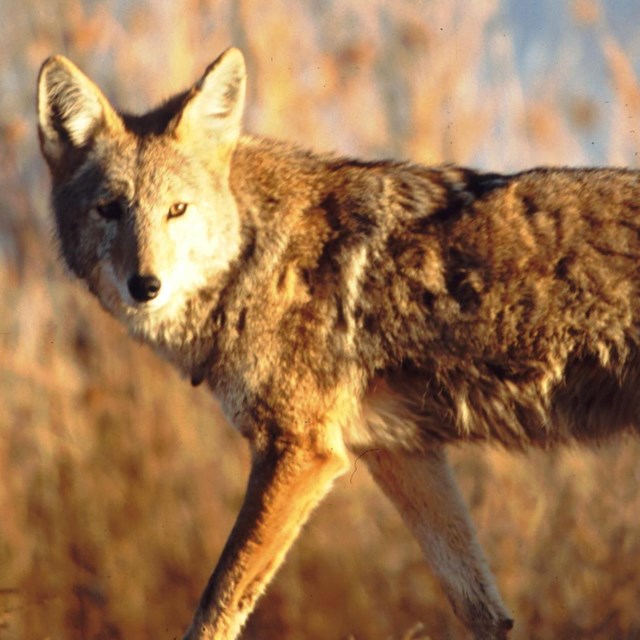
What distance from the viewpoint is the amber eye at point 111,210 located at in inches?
145

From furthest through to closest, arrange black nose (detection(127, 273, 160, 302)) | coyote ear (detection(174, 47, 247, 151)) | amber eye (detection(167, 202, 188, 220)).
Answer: coyote ear (detection(174, 47, 247, 151)) < amber eye (detection(167, 202, 188, 220)) < black nose (detection(127, 273, 160, 302))

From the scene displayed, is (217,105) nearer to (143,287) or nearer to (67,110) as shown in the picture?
(67,110)

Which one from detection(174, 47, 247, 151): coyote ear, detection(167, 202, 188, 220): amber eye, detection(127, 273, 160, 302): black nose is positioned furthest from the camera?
detection(174, 47, 247, 151): coyote ear

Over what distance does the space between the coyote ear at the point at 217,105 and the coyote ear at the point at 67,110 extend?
263 mm

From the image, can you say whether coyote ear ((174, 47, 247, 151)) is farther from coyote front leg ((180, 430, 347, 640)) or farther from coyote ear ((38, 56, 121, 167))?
coyote front leg ((180, 430, 347, 640))

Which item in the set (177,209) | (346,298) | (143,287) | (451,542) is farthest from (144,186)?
(451,542)

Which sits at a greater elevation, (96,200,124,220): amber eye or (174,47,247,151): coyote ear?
(174,47,247,151): coyote ear

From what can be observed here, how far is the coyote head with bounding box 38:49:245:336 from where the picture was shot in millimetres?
3598

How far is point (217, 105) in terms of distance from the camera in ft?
12.8

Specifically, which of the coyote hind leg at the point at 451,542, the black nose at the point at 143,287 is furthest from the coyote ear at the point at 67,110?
the coyote hind leg at the point at 451,542

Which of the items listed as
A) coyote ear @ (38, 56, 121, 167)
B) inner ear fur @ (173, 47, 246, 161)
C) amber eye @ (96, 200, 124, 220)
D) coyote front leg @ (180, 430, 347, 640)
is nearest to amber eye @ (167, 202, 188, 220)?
amber eye @ (96, 200, 124, 220)

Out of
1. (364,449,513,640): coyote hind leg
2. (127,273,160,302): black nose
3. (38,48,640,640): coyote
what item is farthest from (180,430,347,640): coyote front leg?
(127,273,160,302): black nose

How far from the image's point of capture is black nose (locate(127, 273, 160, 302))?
11.5 feet

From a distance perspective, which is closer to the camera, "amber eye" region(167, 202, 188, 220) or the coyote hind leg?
"amber eye" region(167, 202, 188, 220)
